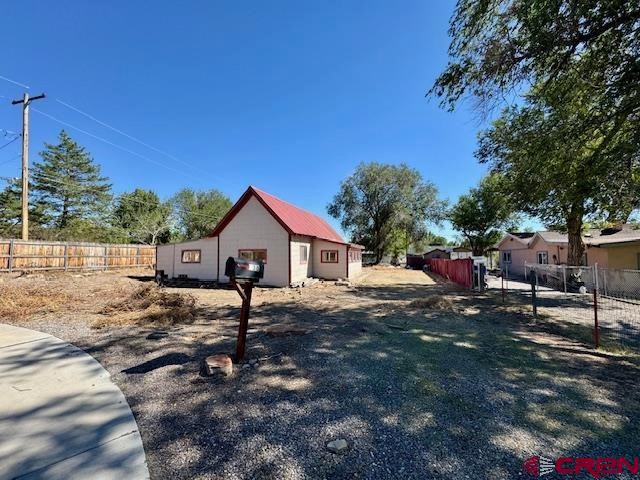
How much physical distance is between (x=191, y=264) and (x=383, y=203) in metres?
27.4

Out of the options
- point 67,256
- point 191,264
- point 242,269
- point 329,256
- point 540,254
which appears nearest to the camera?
point 242,269

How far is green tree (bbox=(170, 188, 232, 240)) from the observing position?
147 feet

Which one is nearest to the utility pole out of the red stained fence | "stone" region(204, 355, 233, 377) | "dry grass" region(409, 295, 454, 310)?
"stone" region(204, 355, 233, 377)

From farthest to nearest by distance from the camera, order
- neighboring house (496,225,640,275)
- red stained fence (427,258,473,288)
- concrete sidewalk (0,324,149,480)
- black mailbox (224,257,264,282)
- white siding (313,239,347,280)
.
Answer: white siding (313,239,347,280), neighboring house (496,225,640,275), red stained fence (427,258,473,288), black mailbox (224,257,264,282), concrete sidewalk (0,324,149,480)

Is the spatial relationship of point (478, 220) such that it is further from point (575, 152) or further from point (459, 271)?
point (575, 152)

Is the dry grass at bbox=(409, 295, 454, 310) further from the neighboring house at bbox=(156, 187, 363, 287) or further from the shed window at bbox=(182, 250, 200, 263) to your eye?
the shed window at bbox=(182, 250, 200, 263)

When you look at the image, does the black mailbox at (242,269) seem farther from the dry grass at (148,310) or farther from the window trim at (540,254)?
the window trim at (540,254)

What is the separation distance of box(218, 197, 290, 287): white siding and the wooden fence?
1067cm

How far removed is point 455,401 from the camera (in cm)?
352

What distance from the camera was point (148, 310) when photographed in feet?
26.7

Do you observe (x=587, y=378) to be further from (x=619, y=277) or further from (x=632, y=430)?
(x=619, y=277)

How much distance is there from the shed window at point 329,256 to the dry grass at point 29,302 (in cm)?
1282

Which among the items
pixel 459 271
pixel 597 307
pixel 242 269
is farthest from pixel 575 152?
pixel 459 271

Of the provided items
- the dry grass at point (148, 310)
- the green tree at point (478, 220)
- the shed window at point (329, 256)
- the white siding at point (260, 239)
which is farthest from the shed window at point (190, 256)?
the green tree at point (478, 220)
